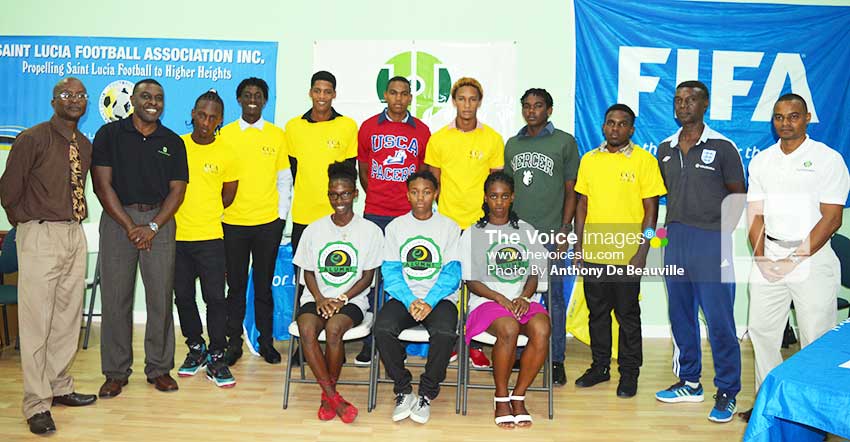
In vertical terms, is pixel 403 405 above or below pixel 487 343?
below

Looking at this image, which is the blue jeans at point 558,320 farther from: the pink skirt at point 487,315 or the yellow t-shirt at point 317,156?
the yellow t-shirt at point 317,156

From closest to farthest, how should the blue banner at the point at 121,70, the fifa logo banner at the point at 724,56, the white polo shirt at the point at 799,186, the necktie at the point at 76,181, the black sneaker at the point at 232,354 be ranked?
1. the white polo shirt at the point at 799,186
2. the necktie at the point at 76,181
3. the black sneaker at the point at 232,354
4. the fifa logo banner at the point at 724,56
5. the blue banner at the point at 121,70

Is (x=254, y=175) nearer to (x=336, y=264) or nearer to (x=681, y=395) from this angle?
(x=336, y=264)

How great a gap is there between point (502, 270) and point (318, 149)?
1.34m

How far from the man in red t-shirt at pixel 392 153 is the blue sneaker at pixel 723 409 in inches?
77.6

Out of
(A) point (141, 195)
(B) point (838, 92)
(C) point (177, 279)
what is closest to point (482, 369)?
(C) point (177, 279)

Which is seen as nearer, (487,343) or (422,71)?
(487,343)

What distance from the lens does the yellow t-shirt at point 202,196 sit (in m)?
4.01

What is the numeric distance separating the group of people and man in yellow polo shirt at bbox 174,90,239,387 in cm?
1

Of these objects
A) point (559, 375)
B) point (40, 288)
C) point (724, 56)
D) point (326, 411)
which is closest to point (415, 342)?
point (326, 411)

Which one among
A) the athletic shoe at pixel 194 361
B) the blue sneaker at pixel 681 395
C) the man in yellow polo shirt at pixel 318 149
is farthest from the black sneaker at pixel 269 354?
the blue sneaker at pixel 681 395

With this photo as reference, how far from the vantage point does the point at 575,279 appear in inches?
195

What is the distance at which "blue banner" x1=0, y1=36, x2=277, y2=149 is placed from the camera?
5.33 m

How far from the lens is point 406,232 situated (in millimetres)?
3785
